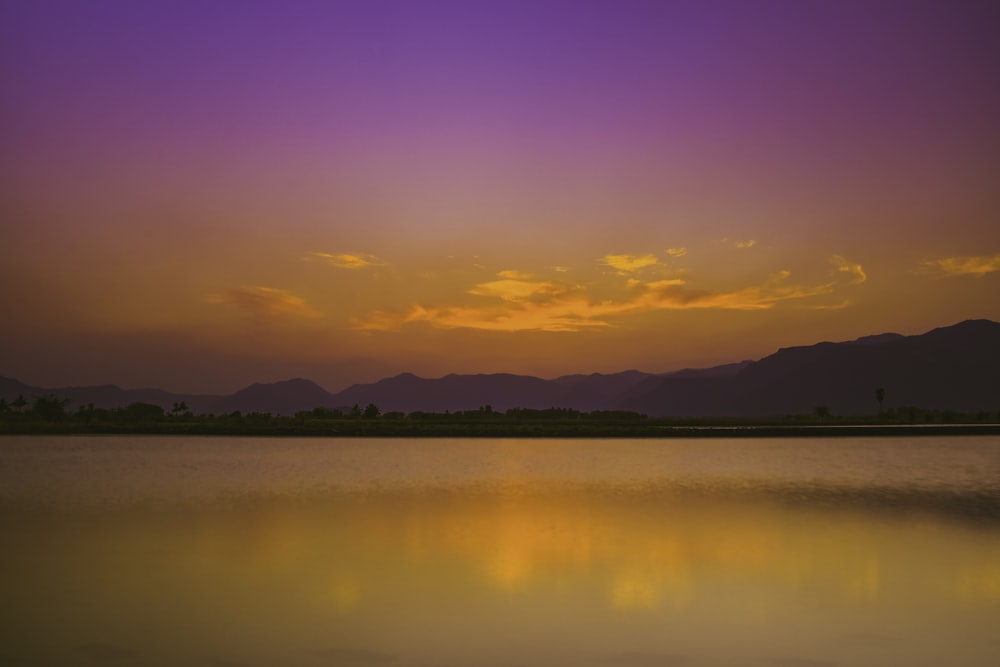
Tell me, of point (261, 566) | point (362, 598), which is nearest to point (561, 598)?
point (362, 598)

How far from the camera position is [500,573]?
1500cm

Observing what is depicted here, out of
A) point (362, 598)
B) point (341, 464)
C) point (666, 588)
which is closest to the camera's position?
point (362, 598)

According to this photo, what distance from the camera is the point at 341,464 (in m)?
43.1

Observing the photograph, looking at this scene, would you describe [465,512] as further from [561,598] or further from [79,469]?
[79,469]

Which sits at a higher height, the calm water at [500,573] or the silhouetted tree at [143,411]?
the silhouetted tree at [143,411]

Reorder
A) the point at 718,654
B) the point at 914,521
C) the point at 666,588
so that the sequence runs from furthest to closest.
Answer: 1. the point at 914,521
2. the point at 666,588
3. the point at 718,654

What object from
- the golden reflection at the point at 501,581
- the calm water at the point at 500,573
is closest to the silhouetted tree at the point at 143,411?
the calm water at the point at 500,573

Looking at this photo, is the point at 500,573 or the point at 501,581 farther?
the point at 500,573

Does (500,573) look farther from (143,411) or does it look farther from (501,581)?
(143,411)

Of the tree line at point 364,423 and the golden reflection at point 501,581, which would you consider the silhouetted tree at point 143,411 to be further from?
the golden reflection at point 501,581

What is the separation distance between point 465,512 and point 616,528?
5.10 meters

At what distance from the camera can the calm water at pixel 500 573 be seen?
33.9 feet

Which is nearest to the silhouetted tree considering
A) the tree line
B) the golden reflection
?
the tree line

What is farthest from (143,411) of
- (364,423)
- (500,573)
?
(500,573)
